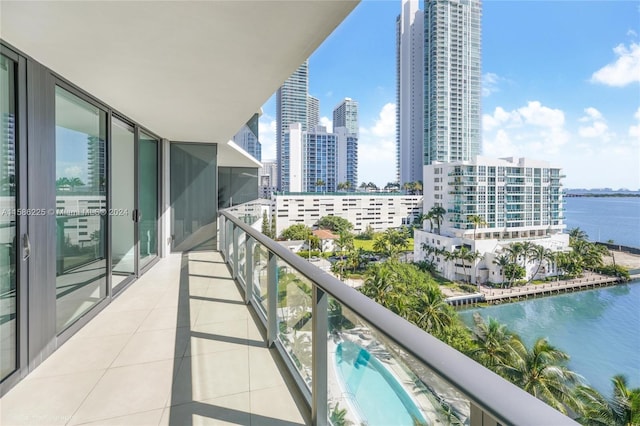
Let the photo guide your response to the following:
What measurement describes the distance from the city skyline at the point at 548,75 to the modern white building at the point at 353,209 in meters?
12.8

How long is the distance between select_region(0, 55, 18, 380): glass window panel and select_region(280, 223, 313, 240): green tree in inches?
→ 1847

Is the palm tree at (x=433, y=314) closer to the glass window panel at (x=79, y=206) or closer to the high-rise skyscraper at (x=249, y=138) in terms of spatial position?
the high-rise skyscraper at (x=249, y=138)

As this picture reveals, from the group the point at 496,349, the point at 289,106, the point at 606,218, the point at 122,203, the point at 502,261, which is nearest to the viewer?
the point at 122,203

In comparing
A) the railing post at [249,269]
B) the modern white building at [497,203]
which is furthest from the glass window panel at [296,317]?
the modern white building at [497,203]

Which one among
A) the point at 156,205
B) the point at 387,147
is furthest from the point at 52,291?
the point at 387,147

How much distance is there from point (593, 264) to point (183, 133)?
47363 millimetres

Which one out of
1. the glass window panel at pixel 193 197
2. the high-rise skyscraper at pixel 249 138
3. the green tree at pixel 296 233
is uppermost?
the high-rise skyscraper at pixel 249 138

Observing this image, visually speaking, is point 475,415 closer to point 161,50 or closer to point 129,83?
point 161,50

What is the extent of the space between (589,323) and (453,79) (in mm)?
56267

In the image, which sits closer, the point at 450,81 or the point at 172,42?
the point at 172,42

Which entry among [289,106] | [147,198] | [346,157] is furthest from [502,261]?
A: [289,106]

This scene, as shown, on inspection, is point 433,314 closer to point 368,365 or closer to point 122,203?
point 122,203

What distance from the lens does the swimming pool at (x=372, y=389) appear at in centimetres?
114

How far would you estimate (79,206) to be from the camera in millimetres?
3494
